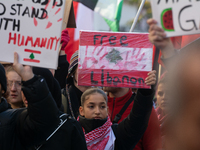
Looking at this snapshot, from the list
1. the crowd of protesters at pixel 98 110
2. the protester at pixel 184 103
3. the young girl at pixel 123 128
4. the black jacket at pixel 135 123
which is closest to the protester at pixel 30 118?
the crowd of protesters at pixel 98 110

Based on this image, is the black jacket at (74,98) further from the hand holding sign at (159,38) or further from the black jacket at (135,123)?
the hand holding sign at (159,38)

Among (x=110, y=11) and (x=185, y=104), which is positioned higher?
(x=110, y=11)

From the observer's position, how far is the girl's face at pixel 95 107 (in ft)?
9.59

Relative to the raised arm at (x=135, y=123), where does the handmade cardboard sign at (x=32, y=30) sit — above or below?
above

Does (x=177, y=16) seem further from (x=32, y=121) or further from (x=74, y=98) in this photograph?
(x=74, y=98)

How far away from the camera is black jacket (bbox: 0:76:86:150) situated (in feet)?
6.32

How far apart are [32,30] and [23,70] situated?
12.9 inches

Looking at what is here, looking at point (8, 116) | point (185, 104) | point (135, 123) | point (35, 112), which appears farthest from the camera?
point (135, 123)

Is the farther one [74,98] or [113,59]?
[74,98]

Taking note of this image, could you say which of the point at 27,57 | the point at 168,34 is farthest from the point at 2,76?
the point at 168,34

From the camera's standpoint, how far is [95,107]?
9.82 ft

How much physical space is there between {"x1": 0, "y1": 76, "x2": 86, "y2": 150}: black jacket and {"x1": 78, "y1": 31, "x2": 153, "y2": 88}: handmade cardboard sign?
0.97 m

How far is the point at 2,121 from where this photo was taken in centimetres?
202

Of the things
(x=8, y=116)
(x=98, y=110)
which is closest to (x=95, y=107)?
(x=98, y=110)
